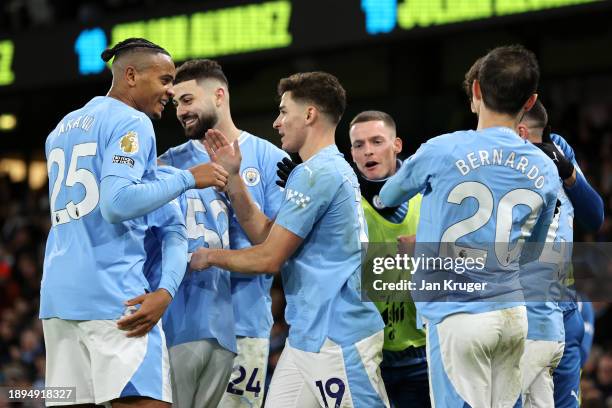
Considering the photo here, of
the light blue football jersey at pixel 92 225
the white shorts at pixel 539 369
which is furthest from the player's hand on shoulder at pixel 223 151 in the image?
the white shorts at pixel 539 369

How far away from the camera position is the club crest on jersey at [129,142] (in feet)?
12.9

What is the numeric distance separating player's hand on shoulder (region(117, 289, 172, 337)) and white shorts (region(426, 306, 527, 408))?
43.4 inches

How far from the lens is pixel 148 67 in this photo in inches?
167

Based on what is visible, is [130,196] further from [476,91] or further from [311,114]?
[476,91]

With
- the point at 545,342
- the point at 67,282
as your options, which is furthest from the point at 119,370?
the point at 545,342

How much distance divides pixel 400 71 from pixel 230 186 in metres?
7.86

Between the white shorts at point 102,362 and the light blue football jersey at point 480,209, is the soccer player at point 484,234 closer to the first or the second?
the light blue football jersey at point 480,209

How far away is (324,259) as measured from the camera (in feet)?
14.5

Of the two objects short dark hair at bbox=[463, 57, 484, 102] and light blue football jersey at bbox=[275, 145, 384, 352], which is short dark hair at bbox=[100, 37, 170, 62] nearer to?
light blue football jersey at bbox=[275, 145, 384, 352]

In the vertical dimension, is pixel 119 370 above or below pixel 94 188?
below

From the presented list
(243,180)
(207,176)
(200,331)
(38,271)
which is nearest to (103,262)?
(207,176)

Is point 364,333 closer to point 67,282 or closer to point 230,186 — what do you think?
point 230,186

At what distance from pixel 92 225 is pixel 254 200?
Answer: 119 centimetres

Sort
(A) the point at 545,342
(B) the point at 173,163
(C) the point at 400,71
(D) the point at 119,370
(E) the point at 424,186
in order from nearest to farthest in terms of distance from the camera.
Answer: (D) the point at 119,370 → (E) the point at 424,186 → (A) the point at 545,342 → (B) the point at 173,163 → (C) the point at 400,71
